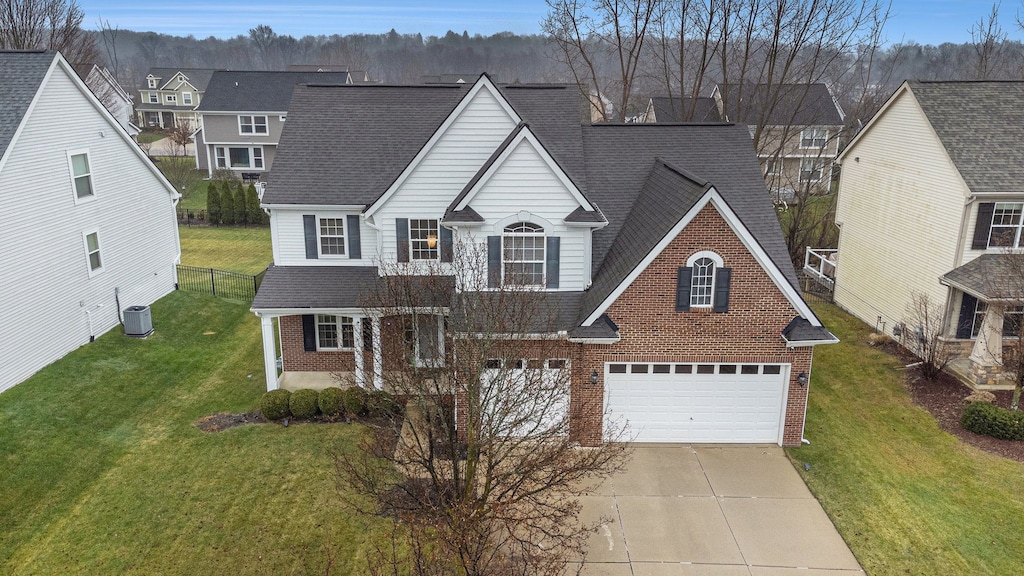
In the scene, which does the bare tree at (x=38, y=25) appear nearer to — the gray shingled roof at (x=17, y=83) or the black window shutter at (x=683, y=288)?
the gray shingled roof at (x=17, y=83)

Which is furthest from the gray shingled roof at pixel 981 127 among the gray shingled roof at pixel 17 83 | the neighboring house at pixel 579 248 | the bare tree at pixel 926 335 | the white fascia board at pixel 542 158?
the gray shingled roof at pixel 17 83

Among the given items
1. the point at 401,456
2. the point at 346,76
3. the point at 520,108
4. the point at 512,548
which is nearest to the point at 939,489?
the point at 512,548

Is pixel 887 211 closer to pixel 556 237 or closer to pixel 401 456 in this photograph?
pixel 556 237

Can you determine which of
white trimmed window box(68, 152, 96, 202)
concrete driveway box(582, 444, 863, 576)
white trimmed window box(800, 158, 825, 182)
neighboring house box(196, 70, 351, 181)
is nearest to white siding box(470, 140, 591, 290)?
concrete driveway box(582, 444, 863, 576)

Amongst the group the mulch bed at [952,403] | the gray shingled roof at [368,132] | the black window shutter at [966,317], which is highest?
the gray shingled roof at [368,132]

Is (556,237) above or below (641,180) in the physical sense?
below

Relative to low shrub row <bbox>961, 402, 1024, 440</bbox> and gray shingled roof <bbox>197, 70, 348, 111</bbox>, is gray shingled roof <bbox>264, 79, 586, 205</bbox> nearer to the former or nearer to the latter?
low shrub row <bbox>961, 402, 1024, 440</bbox>
